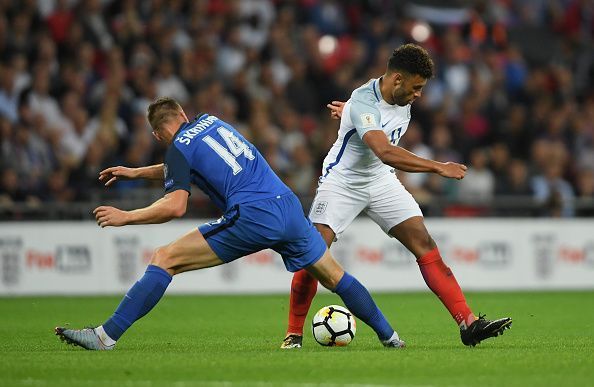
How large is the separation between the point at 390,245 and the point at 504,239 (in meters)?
1.75

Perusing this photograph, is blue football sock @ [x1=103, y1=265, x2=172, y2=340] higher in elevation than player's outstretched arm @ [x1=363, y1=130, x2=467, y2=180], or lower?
lower

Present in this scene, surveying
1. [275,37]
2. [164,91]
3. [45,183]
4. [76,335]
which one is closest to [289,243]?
[76,335]

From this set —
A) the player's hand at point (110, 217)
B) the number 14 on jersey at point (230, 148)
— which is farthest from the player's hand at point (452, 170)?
the player's hand at point (110, 217)

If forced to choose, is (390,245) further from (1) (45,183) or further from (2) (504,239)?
(1) (45,183)

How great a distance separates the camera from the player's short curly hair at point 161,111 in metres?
8.17

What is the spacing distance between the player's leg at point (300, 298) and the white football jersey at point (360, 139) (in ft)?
1.52

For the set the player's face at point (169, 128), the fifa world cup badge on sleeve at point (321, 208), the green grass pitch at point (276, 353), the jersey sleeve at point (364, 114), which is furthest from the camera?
the fifa world cup badge on sleeve at point (321, 208)

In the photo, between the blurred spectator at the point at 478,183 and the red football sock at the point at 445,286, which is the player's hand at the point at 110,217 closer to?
the red football sock at the point at 445,286

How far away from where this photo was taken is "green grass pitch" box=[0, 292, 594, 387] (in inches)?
263

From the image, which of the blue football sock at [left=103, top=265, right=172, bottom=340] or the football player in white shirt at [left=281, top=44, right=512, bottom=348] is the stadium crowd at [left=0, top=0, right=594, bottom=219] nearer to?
the football player in white shirt at [left=281, top=44, right=512, bottom=348]

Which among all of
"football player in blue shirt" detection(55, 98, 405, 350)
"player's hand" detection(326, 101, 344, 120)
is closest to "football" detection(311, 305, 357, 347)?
"football player in blue shirt" detection(55, 98, 405, 350)

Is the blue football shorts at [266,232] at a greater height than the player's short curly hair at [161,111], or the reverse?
the player's short curly hair at [161,111]

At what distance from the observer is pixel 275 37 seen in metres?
18.8

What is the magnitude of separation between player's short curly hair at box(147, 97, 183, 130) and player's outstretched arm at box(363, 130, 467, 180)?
4.64ft
